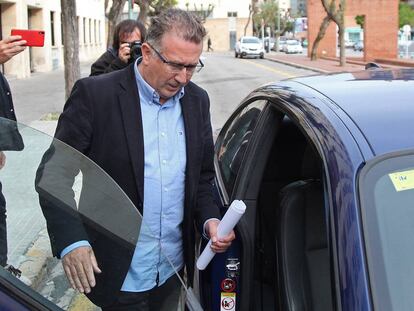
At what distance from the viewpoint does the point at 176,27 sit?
7.38 feet

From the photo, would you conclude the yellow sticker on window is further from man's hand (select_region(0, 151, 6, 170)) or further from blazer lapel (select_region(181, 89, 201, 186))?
man's hand (select_region(0, 151, 6, 170))

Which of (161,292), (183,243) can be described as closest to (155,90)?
(183,243)

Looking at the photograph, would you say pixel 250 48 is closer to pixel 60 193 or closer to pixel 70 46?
pixel 70 46

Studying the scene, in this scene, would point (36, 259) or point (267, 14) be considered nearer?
point (36, 259)

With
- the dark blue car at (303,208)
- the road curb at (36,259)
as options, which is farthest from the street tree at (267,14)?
the road curb at (36,259)

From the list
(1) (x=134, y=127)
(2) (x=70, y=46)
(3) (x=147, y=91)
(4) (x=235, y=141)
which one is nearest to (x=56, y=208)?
(1) (x=134, y=127)

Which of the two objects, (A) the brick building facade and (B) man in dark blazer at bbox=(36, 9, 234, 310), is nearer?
(B) man in dark blazer at bbox=(36, 9, 234, 310)

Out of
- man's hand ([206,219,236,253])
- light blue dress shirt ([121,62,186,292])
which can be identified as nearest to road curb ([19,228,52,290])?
light blue dress shirt ([121,62,186,292])

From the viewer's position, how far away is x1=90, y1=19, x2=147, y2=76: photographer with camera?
4.73 metres

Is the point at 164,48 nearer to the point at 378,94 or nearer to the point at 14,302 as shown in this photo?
the point at 378,94

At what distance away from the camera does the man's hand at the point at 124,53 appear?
4.70m

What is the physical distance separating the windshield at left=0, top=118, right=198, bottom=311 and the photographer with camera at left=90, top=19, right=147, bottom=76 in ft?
8.88

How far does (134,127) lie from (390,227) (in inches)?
39.5

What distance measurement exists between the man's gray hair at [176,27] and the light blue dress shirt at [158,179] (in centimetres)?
18
